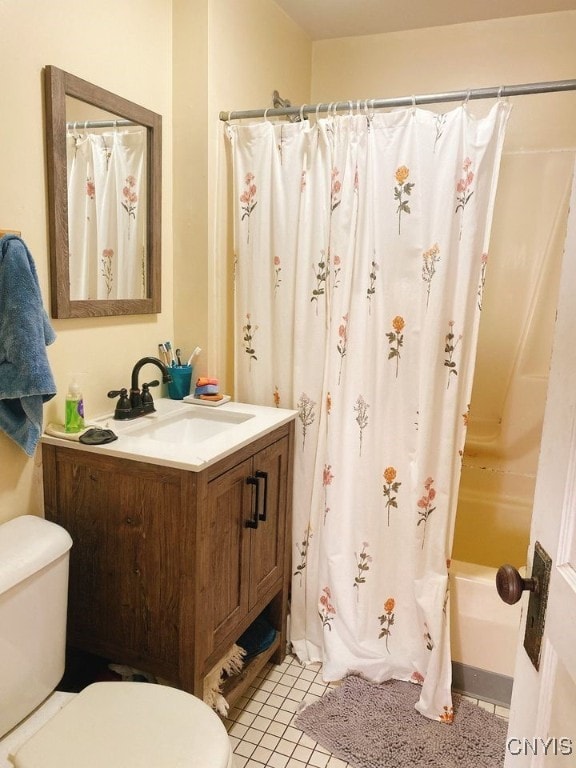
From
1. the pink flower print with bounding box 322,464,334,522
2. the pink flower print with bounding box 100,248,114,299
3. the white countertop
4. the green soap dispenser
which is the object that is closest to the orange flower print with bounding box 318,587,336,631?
the pink flower print with bounding box 322,464,334,522

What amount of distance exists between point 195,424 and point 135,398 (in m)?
0.24

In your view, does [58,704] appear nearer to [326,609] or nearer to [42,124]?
[326,609]

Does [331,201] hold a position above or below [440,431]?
above

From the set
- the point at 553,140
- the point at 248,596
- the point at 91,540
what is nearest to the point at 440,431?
the point at 248,596

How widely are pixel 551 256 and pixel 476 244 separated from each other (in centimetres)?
90

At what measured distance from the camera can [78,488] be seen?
5.14 feet

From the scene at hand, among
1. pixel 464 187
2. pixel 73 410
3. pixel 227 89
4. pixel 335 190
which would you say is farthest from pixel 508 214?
pixel 73 410

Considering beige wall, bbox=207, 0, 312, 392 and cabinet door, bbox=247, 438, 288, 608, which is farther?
beige wall, bbox=207, 0, 312, 392

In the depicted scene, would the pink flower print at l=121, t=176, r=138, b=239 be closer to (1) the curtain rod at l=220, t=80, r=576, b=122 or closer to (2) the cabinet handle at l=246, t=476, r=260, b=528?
(1) the curtain rod at l=220, t=80, r=576, b=122

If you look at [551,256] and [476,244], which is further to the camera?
[551,256]

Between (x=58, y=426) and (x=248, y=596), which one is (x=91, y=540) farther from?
(x=248, y=596)

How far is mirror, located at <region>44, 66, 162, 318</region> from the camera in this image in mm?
1524

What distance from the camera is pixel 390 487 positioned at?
192cm

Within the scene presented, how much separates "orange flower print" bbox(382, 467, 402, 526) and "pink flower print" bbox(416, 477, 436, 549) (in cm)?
9
